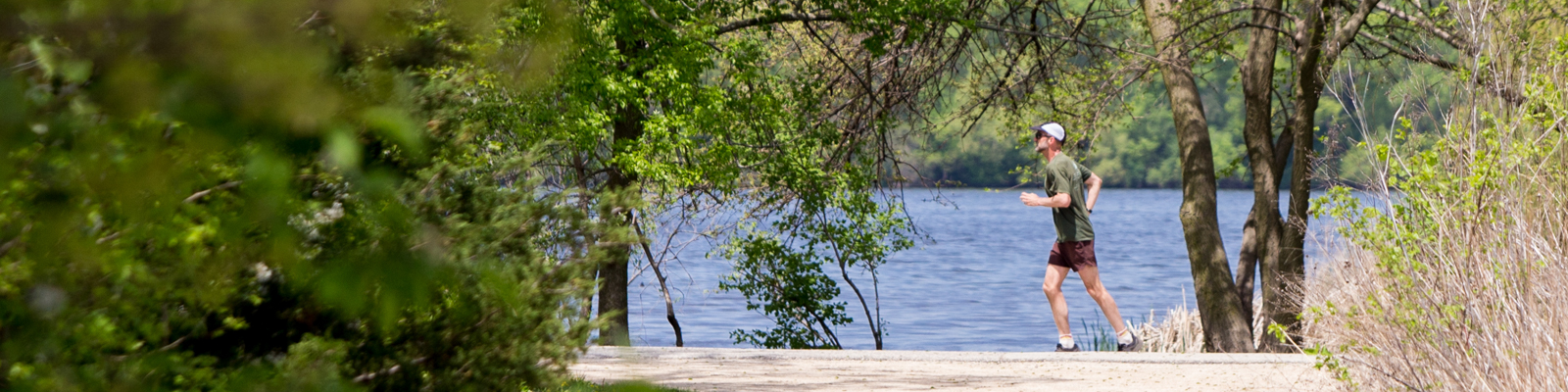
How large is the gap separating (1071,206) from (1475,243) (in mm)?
4135

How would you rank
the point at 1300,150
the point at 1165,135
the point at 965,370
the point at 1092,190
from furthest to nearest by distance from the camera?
the point at 1165,135 < the point at 1300,150 < the point at 1092,190 < the point at 965,370

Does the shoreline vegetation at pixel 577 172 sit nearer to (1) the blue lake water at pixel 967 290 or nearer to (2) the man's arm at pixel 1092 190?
(1) the blue lake water at pixel 967 290

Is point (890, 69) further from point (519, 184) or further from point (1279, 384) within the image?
point (519, 184)

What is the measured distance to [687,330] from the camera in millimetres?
19047

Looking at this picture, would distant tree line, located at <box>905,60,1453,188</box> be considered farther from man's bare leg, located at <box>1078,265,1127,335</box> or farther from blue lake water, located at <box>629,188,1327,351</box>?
man's bare leg, located at <box>1078,265,1127,335</box>

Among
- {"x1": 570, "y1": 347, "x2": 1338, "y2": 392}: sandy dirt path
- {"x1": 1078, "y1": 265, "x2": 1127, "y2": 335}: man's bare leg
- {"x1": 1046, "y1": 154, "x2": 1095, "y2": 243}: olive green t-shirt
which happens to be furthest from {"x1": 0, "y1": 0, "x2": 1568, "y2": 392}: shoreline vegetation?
{"x1": 1078, "y1": 265, "x2": 1127, "y2": 335}: man's bare leg

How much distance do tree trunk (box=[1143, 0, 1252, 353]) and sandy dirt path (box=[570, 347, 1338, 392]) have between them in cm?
380

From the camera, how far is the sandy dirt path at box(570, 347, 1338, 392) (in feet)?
22.0

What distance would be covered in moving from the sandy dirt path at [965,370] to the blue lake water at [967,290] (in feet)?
2.58

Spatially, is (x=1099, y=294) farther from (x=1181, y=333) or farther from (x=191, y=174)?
(x=191, y=174)

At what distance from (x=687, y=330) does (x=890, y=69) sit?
8.00 meters

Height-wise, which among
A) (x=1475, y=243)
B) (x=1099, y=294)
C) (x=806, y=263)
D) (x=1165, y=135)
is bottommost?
(x=1099, y=294)

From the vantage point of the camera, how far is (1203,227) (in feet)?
37.7

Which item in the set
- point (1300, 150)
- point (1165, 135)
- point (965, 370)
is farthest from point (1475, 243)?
point (1165, 135)
